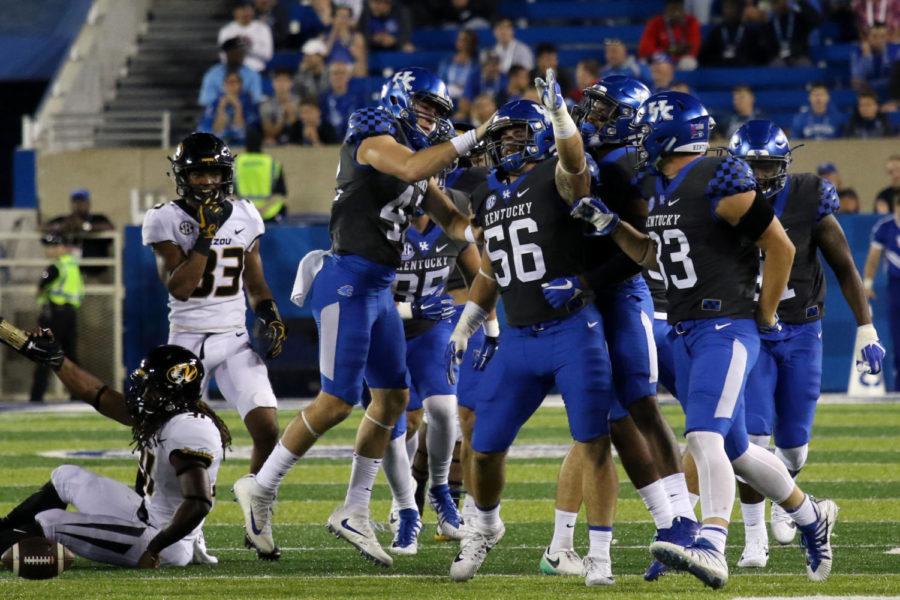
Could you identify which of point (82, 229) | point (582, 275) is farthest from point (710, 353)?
point (82, 229)

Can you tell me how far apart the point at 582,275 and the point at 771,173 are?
1073 mm

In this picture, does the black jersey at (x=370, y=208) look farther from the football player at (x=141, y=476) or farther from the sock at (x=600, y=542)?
the sock at (x=600, y=542)

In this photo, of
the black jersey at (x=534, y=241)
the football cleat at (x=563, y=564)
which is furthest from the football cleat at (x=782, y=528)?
the black jersey at (x=534, y=241)

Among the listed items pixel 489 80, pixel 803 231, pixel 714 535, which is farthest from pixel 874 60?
pixel 714 535

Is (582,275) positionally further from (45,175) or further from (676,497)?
(45,175)

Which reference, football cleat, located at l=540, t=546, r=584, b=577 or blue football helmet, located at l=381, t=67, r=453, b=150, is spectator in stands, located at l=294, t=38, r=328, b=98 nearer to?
blue football helmet, located at l=381, t=67, r=453, b=150

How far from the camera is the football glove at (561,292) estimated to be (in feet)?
19.4

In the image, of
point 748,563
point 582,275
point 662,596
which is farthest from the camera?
point 748,563

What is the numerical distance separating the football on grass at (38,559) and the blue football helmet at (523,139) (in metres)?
2.10

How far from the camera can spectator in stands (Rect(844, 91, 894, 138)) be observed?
50.5 ft

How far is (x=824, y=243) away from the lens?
269 inches

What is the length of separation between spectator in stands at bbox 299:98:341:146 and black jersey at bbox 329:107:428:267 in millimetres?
9414

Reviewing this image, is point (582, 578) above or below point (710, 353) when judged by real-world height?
below

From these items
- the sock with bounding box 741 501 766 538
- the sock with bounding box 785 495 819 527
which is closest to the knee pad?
the sock with bounding box 741 501 766 538
